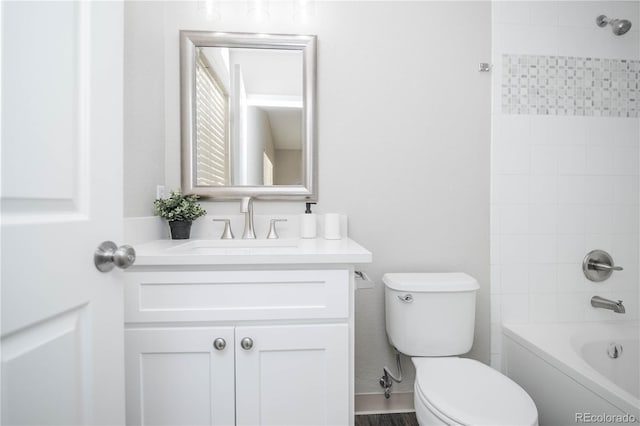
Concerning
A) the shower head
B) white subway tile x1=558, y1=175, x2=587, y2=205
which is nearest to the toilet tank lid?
white subway tile x1=558, y1=175, x2=587, y2=205

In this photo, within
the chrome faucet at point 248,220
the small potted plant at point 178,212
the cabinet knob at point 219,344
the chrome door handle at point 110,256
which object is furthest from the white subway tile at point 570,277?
the chrome door handle at point 110,256

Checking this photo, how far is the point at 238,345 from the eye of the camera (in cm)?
102

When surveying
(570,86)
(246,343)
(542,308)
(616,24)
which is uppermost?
(616,24)

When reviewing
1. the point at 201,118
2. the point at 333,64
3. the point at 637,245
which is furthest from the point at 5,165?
the point at 637,245

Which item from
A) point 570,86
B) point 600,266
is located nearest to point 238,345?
point 600,266

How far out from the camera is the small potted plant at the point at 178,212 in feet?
4.71

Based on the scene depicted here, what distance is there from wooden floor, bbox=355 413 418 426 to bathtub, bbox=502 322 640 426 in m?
0.54

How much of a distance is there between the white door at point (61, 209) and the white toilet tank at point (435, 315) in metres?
1.06

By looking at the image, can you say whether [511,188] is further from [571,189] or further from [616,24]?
[616,24]

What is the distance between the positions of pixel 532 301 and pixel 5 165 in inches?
80.7

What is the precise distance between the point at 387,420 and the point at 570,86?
1938 millimetres

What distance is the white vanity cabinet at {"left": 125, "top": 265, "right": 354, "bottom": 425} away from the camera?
3.29 feet

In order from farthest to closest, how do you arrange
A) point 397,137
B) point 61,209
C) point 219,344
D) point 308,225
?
1. point 397,137
2. point 308,225
3. point 219,344
4. point 61,209

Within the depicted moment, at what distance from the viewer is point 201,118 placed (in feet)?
5.14
